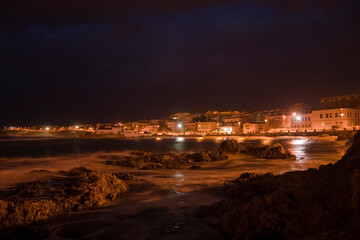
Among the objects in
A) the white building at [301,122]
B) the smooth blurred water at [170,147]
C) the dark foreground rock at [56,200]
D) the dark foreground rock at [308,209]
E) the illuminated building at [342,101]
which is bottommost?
the smooth blurred water at [170,147]

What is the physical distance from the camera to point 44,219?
9320 mm

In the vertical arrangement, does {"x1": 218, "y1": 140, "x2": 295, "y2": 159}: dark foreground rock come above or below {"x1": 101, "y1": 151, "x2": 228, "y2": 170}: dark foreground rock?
above

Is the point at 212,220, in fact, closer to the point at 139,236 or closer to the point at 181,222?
the point at 181,222

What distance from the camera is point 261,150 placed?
27328 millimetres

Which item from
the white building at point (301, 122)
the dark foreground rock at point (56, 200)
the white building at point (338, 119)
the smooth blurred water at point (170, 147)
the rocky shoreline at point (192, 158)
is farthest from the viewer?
the white building at point (301, 122)

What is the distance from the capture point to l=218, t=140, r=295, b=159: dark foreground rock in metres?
25.5

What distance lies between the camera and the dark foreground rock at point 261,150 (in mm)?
25513

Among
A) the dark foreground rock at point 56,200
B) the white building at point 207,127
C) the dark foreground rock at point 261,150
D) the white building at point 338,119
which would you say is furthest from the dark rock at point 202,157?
the white building at point 207,127

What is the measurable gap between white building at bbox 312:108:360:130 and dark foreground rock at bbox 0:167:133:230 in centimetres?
6911

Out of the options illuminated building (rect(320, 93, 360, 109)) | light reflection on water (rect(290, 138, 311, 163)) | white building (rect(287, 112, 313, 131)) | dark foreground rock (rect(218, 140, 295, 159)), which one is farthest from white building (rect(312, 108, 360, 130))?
dark foreground rock (rect(218, 140, 295, 159))

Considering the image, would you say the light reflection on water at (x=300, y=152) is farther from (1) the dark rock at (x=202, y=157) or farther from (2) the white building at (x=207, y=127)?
(2) the white building at (x=207, y=127)

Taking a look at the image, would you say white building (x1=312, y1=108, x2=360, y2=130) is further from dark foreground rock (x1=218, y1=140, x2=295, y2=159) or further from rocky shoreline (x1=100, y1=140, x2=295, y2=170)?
rocky shoreline (x1=100, y1=140, x2=295, y2=170)

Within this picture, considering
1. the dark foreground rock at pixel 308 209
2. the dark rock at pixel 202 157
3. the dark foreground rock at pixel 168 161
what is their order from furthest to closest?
the dark rock at pixel 202 157 < the dark foreground rock at pixel 168 161 < the dark foreground rock at pixel 308 209

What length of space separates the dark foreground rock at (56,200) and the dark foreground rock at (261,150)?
16.3 meters
